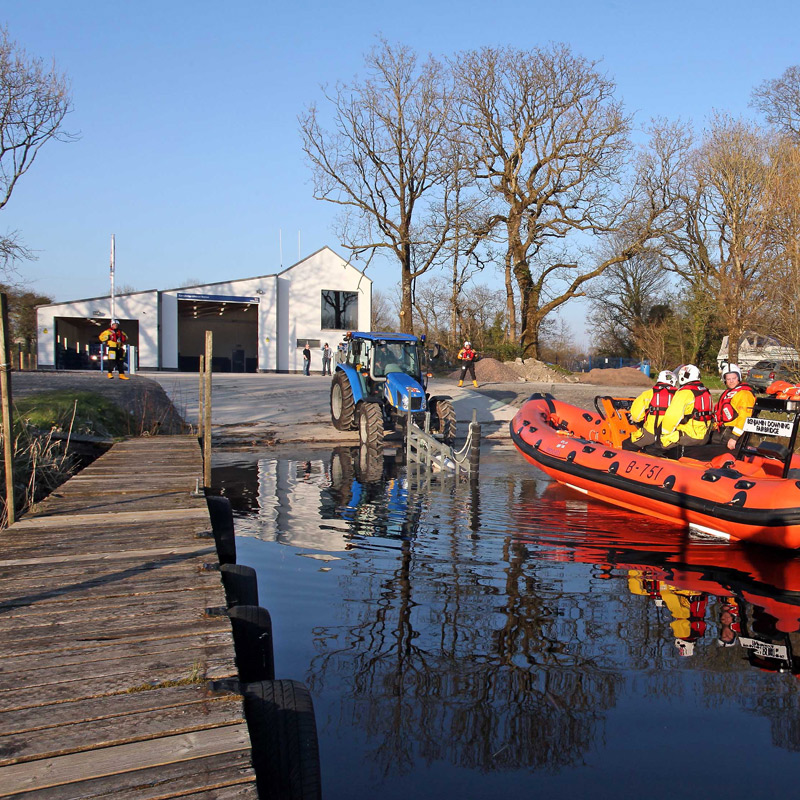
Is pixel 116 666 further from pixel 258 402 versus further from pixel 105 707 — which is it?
pixel 258 402

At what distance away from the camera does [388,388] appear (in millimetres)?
14500

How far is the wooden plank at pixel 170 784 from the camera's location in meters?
2.28

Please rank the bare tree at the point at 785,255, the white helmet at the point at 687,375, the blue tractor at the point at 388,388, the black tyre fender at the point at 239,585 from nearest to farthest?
the black tyre fender at the point at 239,585, the white helmet at the point at 687,375, the blue tractor at the point at 388,388, the bare tree at the point at 785,255

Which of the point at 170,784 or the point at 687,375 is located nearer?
the point at 170,784

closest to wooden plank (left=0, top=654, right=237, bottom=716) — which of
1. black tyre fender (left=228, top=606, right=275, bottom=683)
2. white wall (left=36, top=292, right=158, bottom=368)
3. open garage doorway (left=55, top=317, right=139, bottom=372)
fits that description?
black tyre fender (left=228, top=606, right=275, bottom=683)

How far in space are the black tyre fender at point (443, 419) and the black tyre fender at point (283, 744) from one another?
1127cm

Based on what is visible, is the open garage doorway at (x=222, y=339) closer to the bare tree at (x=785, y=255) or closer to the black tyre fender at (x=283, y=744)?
the bare tree at (x=785, y=255)

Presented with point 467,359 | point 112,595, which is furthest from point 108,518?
point 467,359

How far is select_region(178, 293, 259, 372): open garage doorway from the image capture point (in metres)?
43.6

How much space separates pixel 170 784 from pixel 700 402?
26.1 ft

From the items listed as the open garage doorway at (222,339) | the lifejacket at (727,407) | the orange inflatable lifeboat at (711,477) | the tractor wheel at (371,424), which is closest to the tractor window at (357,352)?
the tractor wheel at (371,424)

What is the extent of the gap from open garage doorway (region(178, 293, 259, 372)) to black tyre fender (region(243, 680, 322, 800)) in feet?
130

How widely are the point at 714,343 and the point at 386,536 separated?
34.3 m

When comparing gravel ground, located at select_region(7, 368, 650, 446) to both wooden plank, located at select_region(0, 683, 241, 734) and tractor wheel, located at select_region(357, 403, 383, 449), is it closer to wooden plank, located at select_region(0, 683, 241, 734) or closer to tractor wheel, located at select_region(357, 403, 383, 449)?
tractor wheel, located at select_region(357, 403, 383, 449)
